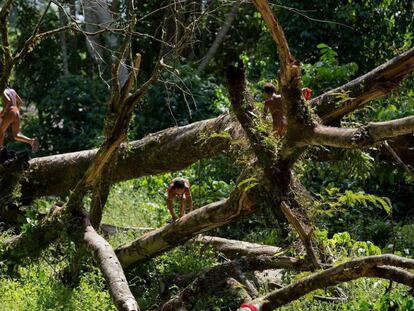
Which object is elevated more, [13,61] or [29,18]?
[29,18]

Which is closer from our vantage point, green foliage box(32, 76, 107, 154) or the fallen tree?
the fallen tree

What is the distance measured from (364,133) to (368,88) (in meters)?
1.50

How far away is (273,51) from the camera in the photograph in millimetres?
15867

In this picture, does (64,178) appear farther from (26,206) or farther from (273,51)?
(273,51)

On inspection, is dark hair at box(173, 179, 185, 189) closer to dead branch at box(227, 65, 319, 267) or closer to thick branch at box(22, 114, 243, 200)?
thick branch at box(22, 114, 243, 200)

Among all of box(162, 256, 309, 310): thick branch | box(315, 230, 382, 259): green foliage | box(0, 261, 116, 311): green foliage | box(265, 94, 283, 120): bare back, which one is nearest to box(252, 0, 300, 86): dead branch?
box(265, 94, 283, 120): bare back

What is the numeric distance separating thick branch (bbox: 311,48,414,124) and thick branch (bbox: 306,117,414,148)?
2.70 feet

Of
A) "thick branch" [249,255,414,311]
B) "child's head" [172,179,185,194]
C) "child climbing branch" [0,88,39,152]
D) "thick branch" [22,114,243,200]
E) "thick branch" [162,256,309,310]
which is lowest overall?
"thick branch" [249,255,414,311]

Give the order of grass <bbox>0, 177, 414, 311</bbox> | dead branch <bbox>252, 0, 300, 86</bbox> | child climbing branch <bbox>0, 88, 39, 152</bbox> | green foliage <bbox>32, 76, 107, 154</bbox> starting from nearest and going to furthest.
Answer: dead branch <bbox>252, 0, 300, 86</bbox> < grass <bbox>0, 177, 414, 311</bbox> < child climbing branch <bbox>0, 88, 39, 152</bbox> < green foliage <bbox>32, 76, 107, 154</bbox>

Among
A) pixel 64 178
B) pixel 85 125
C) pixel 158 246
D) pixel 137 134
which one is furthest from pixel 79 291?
pixel 85 125

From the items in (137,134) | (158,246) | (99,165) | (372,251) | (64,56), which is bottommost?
(372,251)

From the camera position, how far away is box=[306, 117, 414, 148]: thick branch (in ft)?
20.0

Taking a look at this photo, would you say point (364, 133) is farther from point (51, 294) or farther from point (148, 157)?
point (148, 157)

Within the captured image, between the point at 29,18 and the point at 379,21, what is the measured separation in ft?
26.2
